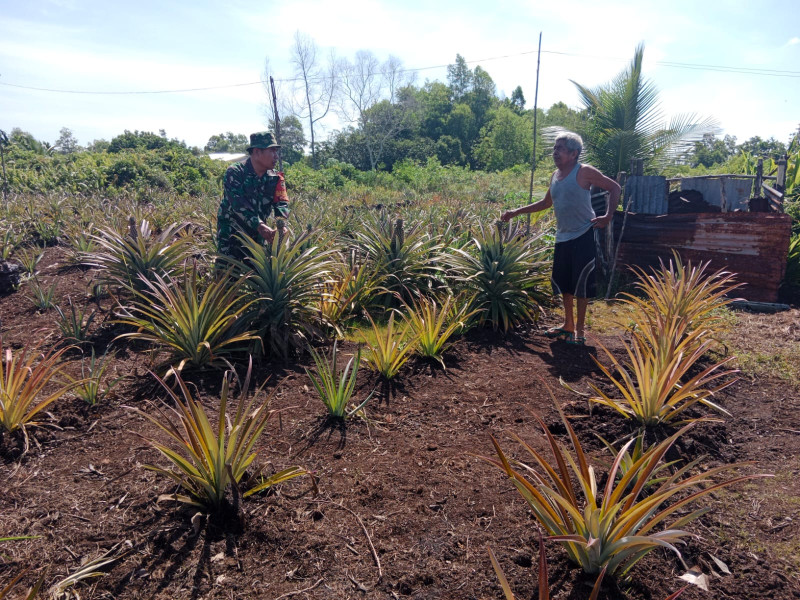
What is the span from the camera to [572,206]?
4.17m

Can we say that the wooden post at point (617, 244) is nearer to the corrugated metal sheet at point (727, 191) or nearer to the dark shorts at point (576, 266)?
the corrugated metal sheet at point (727, 191)

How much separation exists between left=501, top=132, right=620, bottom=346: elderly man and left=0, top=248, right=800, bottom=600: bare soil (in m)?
1.20

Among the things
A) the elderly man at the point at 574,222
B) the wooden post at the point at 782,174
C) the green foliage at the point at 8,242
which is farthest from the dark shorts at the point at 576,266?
the green foliage at the point at 8,242

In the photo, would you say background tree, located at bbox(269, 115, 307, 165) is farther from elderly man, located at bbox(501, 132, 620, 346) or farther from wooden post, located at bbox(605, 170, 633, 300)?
elderly man, located at bbox(501, 132, 620, 346)

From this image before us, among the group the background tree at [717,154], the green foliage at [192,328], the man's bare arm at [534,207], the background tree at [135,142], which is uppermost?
the background tree at [717,154]

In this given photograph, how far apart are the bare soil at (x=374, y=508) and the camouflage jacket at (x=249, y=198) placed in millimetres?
1605

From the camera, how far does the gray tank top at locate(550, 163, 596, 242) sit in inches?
162

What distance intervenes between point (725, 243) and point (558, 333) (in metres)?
3.08

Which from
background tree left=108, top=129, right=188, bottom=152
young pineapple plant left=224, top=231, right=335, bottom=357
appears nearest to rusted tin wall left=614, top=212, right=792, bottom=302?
young pineapple plant left=224, top=231, right=335, bottom=357

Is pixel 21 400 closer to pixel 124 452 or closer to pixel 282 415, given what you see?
pixel 124 452

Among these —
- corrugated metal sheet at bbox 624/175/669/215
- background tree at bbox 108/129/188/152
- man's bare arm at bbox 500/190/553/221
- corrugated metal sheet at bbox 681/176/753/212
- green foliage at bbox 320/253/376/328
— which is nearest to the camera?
green foliage at bbox 320/253/376/328

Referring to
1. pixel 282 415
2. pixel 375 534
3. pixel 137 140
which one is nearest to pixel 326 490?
pixel 375 534

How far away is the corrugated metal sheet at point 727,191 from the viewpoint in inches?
290

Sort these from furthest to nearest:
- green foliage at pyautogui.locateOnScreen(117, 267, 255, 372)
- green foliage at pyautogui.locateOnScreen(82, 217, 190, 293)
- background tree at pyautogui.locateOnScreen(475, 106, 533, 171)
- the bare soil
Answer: background tree at pyautogui.locateOnScreen(475, 106, 533, 171), green foliage at pyautogui.locateOnScreen(82, 217, 190, 293), green foliage at pyautogui.locateOnScreen(117, 267, 255, 372), the bare soil
